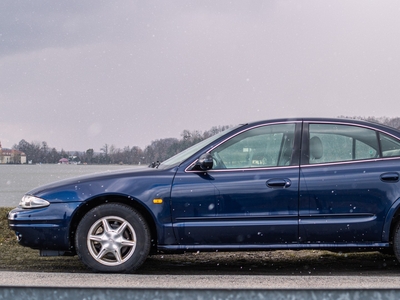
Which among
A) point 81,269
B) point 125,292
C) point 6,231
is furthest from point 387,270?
point 6,231

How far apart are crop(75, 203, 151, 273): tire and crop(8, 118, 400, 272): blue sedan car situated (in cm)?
1

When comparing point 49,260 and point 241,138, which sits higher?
point 241,138

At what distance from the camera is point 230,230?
20.5 feet

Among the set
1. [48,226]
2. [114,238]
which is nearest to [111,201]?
[114,238]

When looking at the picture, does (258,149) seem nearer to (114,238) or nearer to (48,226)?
(114,238)

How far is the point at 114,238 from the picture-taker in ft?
20.4

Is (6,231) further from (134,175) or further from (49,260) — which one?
(134,175)

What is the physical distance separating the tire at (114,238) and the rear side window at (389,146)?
2.71m

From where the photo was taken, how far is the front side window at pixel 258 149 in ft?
21.3

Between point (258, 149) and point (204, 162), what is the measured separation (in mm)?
663

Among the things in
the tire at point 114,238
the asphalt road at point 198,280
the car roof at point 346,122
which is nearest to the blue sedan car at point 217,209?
the tire at point 114,238

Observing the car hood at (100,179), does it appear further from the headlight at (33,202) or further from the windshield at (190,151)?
the windshield at (190,151)

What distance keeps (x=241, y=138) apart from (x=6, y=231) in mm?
5579

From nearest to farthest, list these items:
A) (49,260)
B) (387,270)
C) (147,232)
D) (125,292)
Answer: (125,292), (147,232), (387,270), (49,260)
